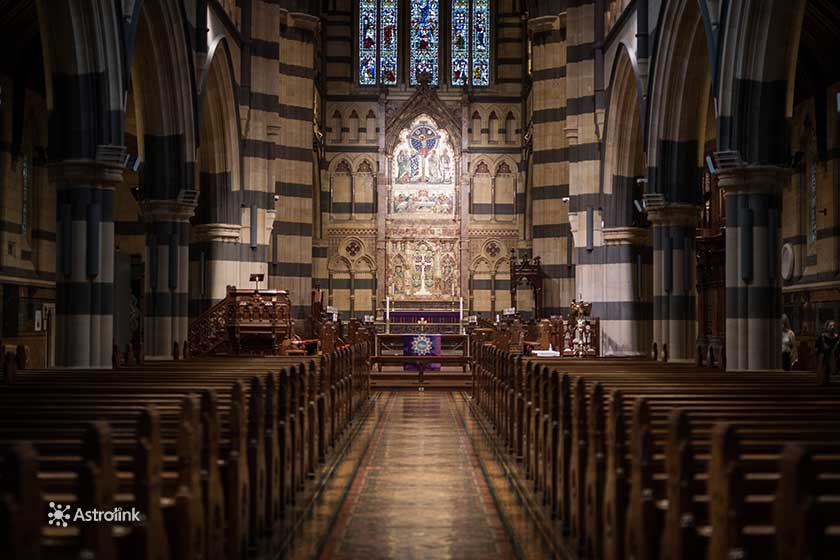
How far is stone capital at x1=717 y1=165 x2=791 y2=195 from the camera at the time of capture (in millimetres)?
13586

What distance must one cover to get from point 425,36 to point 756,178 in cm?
2350

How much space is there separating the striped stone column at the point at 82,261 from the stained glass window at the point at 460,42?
23251mm

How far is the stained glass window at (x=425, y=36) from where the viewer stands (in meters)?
35.4

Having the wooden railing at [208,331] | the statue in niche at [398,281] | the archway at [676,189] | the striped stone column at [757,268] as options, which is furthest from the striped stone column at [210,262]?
the statue in niche at [398,281]

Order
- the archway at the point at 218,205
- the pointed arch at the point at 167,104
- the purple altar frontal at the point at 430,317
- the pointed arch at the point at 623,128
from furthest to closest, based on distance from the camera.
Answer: the purple altar frontal at the point at 430,317 < the archway at the point at 218,205 < the pointed arch at the point at 623,128 < the pointed arch at the point at 167,104

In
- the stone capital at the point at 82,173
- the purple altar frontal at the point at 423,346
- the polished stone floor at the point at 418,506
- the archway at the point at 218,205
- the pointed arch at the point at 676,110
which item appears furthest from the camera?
the purple altar frontal at the point at 423,346

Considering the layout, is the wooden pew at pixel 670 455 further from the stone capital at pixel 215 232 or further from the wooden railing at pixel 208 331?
the stone capital at pixel 215 232

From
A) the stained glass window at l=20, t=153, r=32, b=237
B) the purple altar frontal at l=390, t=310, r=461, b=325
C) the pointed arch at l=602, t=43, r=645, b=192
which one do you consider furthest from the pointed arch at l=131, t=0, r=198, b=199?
the purple altar frontal at l=390, t=310, r=461, b=325

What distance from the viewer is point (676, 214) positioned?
59.0 feet

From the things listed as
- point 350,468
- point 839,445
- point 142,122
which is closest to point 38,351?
point 142,122

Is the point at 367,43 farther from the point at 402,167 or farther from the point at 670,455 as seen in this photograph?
the point at 670,455

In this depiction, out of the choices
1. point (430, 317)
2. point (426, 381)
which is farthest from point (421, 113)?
point (426, 381)

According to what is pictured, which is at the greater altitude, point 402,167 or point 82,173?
point 402,167

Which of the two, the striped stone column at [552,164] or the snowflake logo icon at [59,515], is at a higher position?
the striped stone column at [552,164]
